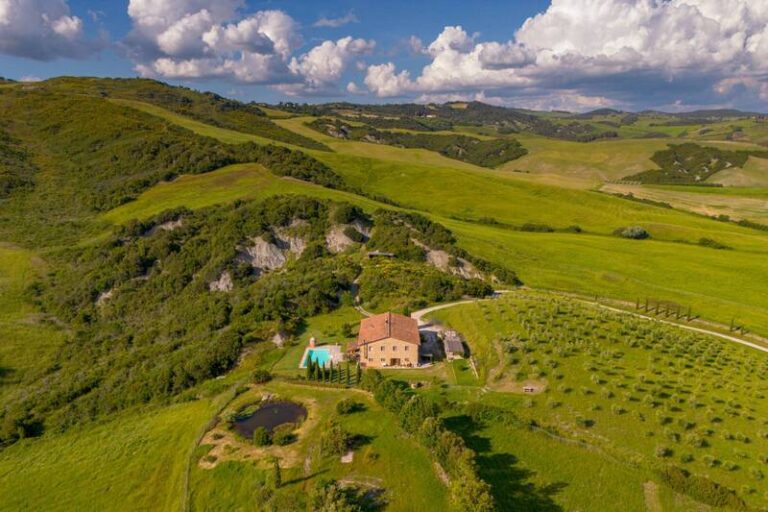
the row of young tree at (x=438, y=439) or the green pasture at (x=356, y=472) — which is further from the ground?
the row of young tree at (x=438, y=439)

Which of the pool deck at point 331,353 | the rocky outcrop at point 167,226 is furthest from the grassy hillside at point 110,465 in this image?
the rocky outcrop at point 167,226

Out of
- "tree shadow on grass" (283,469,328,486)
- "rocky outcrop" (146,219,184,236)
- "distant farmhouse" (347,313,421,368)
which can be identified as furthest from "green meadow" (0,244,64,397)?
"tree shadow on grass" (283,469,328,486)

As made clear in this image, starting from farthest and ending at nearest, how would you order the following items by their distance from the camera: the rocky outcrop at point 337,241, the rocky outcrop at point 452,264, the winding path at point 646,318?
1. the rocky outcrop at point 337,241
2. the rocky outcrop at point 452,264
3. the winding path at point 646,318

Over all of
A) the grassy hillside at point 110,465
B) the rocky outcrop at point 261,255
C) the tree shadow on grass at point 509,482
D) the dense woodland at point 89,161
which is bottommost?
the grassy hillside at point 110,465

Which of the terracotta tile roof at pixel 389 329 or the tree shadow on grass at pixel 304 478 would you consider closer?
Result: the tree shadow on grass at pixel 304 478

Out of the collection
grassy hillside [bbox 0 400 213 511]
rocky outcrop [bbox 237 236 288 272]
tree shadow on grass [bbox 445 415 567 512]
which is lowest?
grassy hillside [bbox 0 400 213 511]

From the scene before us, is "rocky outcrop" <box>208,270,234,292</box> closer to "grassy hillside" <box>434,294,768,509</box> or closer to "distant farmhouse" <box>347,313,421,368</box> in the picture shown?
"distant farmhouse" <box>347,313,421,368</box>

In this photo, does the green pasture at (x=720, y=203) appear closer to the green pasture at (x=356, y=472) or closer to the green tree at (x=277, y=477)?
the green pasture at (x=356, y=472)
